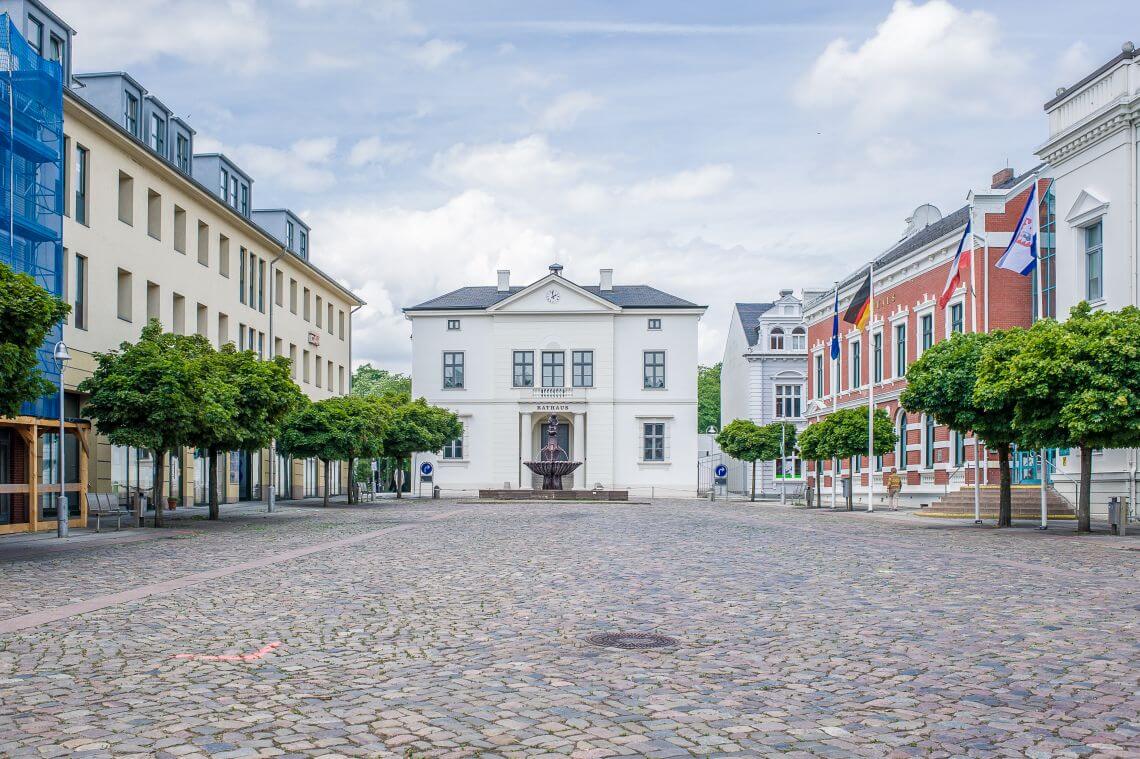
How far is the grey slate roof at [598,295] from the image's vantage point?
6462cm

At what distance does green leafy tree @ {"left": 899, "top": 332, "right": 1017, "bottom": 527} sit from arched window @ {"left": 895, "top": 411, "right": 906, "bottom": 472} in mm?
17044

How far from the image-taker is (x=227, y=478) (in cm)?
4138

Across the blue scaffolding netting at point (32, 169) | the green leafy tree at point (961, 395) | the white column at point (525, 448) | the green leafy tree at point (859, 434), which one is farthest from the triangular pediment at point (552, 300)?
the blue scaffolding netting at point (32, 169)

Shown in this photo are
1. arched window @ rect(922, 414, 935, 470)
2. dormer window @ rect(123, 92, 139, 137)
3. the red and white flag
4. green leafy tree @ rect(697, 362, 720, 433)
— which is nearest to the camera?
the red and white flag

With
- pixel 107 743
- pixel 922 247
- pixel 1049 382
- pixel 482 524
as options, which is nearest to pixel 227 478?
pixel 482 524

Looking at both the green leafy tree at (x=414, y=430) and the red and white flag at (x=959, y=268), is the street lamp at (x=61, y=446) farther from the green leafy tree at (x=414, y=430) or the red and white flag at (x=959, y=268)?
the green leafy tree at (x=414, y=430)

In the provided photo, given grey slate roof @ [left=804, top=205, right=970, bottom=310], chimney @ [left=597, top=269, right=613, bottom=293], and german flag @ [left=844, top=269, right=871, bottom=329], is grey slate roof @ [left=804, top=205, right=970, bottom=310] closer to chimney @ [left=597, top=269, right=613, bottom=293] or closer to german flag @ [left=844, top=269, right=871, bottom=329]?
german flag @ [left=844, top=269, right=871, bottom=329]

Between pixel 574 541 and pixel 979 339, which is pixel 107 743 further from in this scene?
pixel 979 339

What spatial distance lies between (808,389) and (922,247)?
17958mm

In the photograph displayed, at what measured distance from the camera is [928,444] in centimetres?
4116

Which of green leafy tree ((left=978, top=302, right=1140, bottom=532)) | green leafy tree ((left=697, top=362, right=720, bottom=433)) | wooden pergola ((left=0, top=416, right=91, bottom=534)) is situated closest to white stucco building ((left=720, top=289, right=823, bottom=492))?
green leafy tree ((left=697, top=362, right=720, bottom=433))

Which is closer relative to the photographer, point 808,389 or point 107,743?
point 107,743

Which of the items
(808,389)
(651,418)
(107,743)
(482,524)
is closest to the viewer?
(107,743)

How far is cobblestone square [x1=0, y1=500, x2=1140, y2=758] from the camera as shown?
19.0 feet
